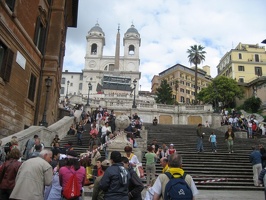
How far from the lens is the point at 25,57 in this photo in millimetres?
16328

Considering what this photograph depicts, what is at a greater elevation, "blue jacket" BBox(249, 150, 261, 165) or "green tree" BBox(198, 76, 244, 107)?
"green tree" BBox(198, 76, 244, 107)

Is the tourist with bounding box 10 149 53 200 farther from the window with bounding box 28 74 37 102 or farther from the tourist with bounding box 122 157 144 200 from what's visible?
the window with bounding box 28 74 37 102

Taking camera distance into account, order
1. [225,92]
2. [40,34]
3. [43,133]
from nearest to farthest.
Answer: [43,133], [40,34], [225,92]

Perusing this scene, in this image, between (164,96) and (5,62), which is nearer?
(5,62)

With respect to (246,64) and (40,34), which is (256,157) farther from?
(246,64)

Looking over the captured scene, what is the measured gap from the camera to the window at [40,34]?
18344 mm

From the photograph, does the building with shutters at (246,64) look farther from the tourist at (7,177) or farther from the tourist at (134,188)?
the tourist at (7,177)

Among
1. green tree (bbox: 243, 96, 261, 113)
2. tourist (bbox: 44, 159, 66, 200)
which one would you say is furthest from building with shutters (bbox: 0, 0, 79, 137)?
green tree (bbox: 243, 96, 261, 113)

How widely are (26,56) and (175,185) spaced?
1459cm

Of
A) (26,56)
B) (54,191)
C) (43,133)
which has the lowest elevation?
(54,191)

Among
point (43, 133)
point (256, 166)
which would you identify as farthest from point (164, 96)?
point (256, 166)

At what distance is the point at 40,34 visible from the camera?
19.6 meters

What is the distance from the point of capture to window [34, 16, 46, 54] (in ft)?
60.2

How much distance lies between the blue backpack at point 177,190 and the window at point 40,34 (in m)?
16.4
